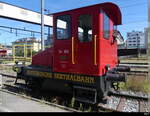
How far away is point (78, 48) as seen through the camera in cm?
575

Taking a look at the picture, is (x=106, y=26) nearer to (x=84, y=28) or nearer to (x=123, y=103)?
(x=84, y=28)

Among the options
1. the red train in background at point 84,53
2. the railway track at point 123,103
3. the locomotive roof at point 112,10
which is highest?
the locomotive roof at point 112,10

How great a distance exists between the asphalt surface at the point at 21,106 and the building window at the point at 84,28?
2.39 m

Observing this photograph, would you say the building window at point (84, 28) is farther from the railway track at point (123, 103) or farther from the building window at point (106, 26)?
the railway track at point (123, 103)

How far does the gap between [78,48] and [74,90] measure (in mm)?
1441

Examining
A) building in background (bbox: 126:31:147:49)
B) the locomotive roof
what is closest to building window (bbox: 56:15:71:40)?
the locomotive roof

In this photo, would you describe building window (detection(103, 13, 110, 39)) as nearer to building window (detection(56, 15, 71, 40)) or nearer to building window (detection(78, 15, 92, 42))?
building window (detection(78, 15, 92, 42))

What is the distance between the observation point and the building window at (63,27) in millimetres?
5953

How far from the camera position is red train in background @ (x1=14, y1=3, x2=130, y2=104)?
5387mm

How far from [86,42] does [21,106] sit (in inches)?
113

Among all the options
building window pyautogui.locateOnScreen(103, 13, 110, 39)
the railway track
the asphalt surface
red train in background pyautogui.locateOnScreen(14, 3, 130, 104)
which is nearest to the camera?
the asphalt surface

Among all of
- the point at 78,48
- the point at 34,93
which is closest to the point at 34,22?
the point at 34,93

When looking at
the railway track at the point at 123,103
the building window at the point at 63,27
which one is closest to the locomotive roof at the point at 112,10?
the building window at the point at 63,27

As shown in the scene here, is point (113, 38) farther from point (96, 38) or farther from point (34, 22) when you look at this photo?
point (34, 22)
